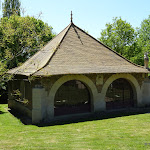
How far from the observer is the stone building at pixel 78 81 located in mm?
12008

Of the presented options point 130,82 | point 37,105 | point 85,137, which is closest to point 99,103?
point 130,82

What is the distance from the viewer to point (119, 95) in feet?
50.8

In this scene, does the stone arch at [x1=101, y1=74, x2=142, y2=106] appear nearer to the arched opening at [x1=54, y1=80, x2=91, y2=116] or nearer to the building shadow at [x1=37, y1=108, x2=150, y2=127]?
the building shadow at [x1=37, y1=108, x2=150, y2=127]

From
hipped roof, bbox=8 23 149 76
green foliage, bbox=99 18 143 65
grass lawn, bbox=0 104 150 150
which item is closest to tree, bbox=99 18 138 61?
green foliage, bbox=99 18 143 65

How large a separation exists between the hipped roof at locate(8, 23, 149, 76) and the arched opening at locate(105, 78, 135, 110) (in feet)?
4.84

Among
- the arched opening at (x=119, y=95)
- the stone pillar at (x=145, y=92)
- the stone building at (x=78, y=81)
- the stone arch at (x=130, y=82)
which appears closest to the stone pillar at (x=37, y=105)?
the stone building at (x=78, y=81)

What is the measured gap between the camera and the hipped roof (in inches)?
488

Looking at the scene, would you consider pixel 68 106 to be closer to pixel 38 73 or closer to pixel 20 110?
pixel 38 73

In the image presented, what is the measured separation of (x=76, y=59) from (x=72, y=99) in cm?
291

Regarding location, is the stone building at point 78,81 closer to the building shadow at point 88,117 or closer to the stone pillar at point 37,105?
the stone pillar at point 37,105

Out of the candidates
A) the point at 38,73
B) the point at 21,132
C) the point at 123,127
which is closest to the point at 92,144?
the point at 123,127

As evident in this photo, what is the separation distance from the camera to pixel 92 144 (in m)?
7.46

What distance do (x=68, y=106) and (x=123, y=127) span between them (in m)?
4.65

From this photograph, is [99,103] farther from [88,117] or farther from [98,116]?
[88,117]
